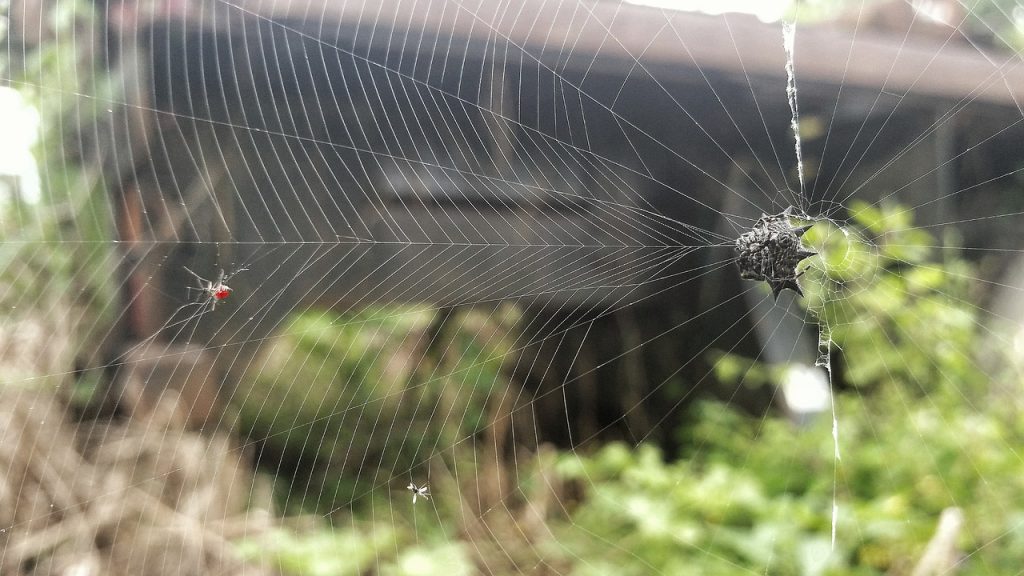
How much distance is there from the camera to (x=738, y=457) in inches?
62.1

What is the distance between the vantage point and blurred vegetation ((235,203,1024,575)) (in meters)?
1.23

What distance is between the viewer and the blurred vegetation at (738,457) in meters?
1.23

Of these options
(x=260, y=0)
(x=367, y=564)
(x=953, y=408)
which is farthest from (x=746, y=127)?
(x=367, y=564)

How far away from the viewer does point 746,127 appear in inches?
52.9

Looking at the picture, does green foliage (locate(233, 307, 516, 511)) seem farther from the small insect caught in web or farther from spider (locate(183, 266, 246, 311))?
the small insect caught in web

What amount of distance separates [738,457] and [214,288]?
3.89 ft

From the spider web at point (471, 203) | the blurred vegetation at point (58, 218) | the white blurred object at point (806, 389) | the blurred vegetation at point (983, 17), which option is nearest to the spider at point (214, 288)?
the spider web at point (471, 203)

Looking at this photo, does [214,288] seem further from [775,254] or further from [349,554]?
[775,254]

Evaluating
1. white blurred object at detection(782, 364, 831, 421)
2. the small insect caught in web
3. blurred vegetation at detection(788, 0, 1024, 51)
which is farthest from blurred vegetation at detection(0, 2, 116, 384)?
white blurred object at detection(782, 364, 831, 421)

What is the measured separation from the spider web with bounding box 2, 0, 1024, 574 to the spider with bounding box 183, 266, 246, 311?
0.04 feet

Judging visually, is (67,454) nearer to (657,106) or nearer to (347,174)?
(347,174)

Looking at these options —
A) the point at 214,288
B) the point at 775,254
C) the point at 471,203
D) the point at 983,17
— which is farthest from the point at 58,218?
the point at 983,17

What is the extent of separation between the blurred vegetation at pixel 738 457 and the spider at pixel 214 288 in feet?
1.08

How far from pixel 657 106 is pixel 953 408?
0.84 meters
